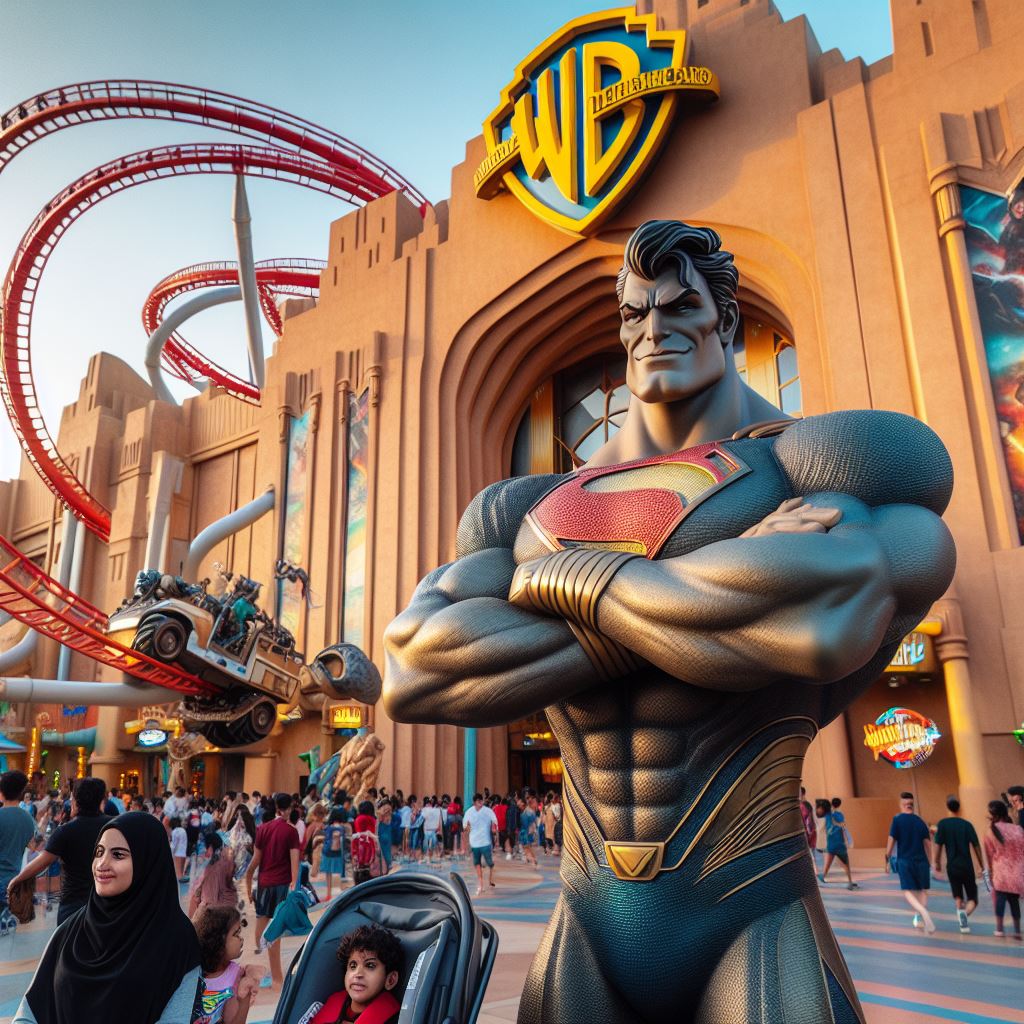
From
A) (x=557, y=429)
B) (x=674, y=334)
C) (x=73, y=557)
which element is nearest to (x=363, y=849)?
(x=674, y=334)

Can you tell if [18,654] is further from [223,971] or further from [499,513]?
[499,513]

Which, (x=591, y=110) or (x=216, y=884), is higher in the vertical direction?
(x=591, y=110)

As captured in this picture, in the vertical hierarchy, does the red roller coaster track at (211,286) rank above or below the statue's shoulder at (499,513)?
above

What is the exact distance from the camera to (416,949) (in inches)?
104

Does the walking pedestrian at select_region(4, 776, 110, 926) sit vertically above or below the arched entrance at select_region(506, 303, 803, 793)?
below

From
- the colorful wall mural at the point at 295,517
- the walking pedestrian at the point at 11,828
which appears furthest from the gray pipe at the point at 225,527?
the walking pedestrian at the point at 11,828

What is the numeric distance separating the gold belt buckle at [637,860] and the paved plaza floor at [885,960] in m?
A: 1.33

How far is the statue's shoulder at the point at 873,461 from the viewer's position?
1.60m

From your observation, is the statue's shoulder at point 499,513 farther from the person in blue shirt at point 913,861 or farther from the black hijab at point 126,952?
the person in blue shirt at point 913,861

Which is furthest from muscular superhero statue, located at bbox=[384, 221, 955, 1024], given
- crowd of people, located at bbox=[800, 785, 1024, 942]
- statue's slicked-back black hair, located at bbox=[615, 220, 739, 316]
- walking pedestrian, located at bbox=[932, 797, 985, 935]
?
walking pedestrian, located at bbox=[932, 797, 985, 935]

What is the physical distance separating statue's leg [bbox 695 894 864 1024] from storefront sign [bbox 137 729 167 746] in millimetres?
27972

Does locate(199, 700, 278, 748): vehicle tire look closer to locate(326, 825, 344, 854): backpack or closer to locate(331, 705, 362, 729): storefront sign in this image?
locate(331, 705, 362, 729): storefront sign

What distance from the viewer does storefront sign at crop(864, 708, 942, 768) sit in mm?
13508

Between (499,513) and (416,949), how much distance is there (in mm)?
1462
